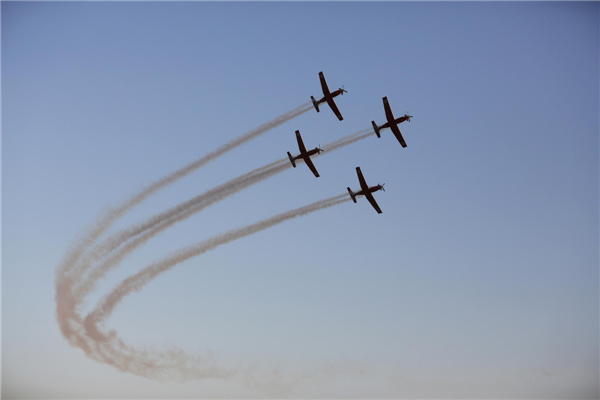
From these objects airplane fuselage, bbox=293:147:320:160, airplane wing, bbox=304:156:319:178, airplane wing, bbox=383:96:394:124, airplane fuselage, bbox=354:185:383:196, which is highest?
airplane wing, bbox=383:96:394:124

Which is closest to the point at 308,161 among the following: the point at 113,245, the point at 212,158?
the point at 212,158

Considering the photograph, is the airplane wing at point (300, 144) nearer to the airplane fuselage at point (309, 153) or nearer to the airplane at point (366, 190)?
the airplane fuselage at point (309, 153)

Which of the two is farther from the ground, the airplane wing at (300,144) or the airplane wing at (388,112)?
the airplane wing at (388,112)

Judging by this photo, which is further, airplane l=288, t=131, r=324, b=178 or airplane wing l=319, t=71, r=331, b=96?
airplane wing l=319, t=71, r=331, b=96

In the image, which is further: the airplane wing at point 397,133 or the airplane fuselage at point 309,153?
the airplane wing at point 397,133

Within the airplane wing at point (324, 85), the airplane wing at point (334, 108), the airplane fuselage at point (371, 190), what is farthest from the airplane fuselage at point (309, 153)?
the airplane wing at point (324, 85)

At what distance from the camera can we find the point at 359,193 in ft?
255

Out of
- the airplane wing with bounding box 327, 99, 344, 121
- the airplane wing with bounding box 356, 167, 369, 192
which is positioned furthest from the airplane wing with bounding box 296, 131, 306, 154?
the airplane wing with bounding box 356, 167, 369, 192

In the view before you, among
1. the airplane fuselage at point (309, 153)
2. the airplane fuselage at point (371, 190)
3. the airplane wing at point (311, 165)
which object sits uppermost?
the airplane fuselage at point (309, 153)

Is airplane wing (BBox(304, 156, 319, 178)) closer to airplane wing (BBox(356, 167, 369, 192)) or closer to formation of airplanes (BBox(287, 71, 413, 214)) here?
formation of airplanes (BBox(287, 71, 413, 214))

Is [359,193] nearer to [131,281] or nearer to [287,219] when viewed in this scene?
[287,219]

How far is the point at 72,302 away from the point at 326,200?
108 feet

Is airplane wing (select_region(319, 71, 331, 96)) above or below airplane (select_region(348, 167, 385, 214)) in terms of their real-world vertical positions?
above

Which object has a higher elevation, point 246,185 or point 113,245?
point 246,185
